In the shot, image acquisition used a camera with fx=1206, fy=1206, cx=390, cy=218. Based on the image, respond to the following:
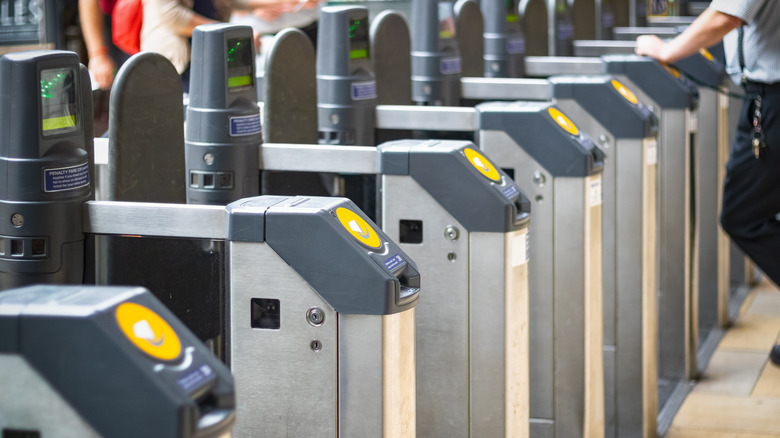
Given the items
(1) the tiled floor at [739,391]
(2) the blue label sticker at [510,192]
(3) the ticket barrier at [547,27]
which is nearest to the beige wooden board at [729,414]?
(1) the tiled floor at [739,391]

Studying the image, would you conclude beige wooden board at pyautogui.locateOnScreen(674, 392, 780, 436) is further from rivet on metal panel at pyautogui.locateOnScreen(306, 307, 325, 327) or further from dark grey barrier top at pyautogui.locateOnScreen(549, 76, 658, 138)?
rivet on metal panel at pyautogui.locateOnScreen(306, 307, 325, 327)

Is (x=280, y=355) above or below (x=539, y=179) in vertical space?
below

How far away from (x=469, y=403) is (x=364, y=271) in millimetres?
675

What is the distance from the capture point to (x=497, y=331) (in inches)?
87.0

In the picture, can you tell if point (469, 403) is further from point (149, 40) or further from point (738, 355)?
point (738, 355)

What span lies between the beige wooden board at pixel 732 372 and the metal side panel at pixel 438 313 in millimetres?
1773

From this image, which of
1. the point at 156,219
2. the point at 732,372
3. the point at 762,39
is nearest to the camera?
the point at 156,219

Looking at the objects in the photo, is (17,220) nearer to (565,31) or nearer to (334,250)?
(334,250)

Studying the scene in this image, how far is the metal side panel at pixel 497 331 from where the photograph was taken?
2.19 meters

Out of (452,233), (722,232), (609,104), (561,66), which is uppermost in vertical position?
A: (561,66)

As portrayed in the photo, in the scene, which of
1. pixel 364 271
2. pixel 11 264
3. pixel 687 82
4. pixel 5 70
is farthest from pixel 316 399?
pixel 687 82

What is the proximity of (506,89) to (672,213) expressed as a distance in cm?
66

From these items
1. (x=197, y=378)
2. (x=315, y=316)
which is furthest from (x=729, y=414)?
(x=197, y=378)

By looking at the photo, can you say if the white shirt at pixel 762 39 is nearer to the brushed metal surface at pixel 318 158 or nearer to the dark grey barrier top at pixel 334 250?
the brushed metal surface at pixel 318 158
